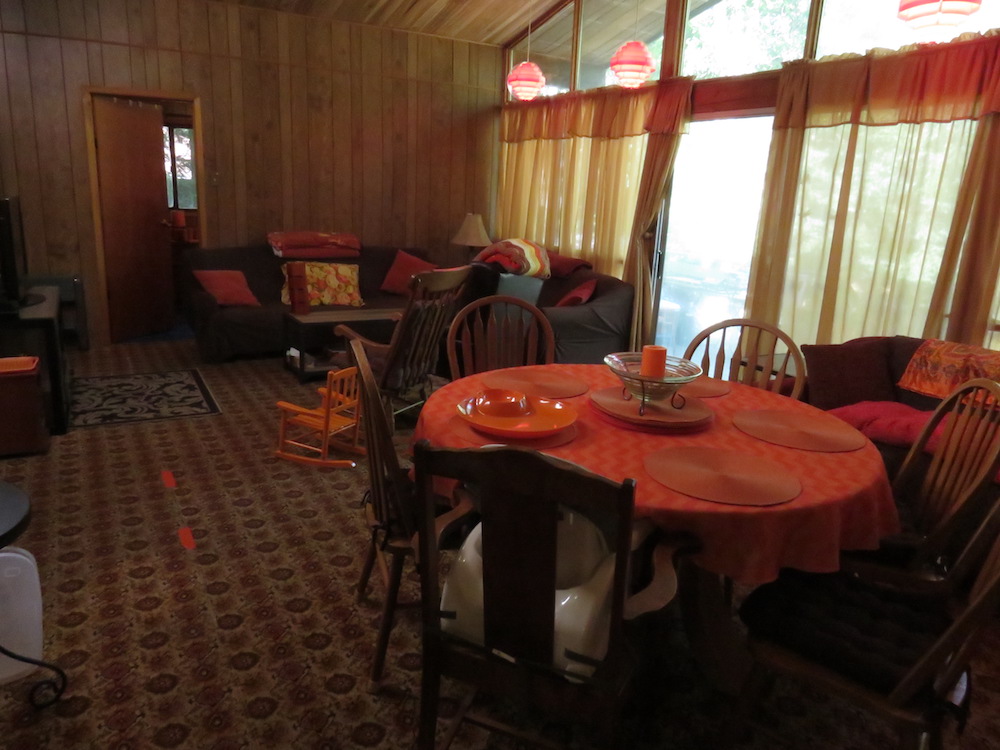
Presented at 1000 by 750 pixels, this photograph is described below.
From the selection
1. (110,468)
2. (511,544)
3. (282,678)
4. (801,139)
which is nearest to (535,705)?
(511,544)

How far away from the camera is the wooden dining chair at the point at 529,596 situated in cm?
116

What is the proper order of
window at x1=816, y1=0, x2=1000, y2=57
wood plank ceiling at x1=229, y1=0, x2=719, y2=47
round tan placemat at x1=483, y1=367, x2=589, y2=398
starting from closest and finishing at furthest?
round tan placemat at x1=483, y1=367, x2=589, y2=398
window at x1=816, y1=0, x2=1000, y2=57
wood plank ceiling at x1=229, y1=0, x2=719, y2=47

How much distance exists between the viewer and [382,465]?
1777 mm

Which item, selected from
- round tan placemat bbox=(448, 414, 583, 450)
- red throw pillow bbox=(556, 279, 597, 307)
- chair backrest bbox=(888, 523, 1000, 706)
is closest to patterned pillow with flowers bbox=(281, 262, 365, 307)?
red throw pillow bbox=(556, 279, 597, 307)

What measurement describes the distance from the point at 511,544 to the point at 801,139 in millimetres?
3419

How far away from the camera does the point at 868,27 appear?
3.54m

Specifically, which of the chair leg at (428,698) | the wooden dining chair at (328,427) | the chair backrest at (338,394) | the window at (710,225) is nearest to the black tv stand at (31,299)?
the wooden dining chair at (328,427)

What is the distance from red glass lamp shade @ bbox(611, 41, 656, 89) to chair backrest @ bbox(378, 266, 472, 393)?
173cm

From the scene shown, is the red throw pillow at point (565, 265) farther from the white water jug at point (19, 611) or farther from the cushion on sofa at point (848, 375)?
the white water jug at point (19, 611)

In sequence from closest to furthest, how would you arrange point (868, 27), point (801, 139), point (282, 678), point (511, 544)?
point (511, 544) → point (282, 678) → point (868, 27) → point (801, 139)

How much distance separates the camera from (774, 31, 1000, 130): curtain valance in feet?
10.1

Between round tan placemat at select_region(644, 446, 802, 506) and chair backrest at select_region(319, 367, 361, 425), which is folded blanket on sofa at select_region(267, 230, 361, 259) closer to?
chair backrest at select_region(319, 367, 361, 425)

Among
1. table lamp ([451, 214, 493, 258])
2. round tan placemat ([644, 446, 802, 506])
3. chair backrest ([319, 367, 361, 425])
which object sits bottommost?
chair backrest ([319, 367, 361, 425])

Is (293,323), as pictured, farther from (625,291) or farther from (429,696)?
(429,696)
